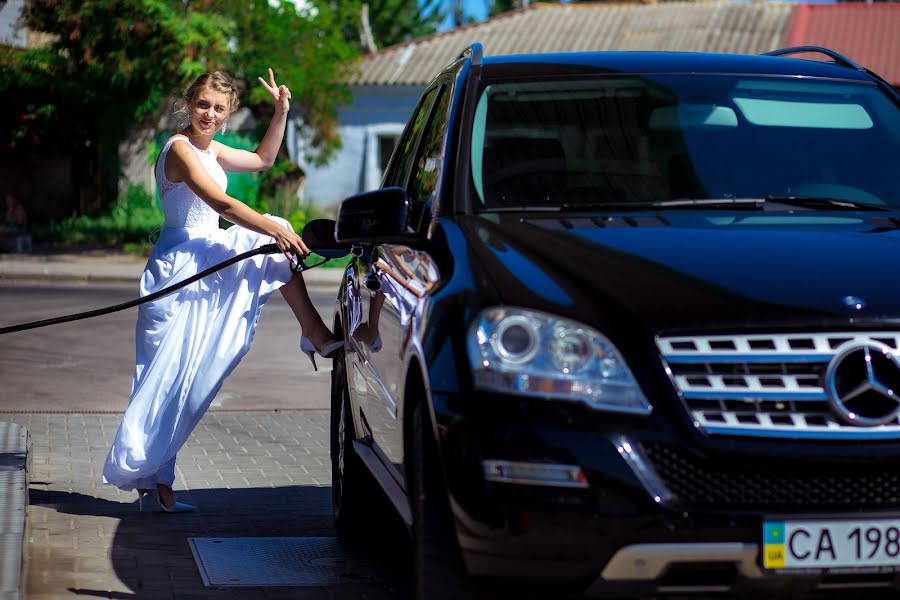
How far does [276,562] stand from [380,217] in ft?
5.88

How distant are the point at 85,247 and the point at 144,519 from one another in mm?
20901

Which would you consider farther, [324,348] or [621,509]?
[324,348]

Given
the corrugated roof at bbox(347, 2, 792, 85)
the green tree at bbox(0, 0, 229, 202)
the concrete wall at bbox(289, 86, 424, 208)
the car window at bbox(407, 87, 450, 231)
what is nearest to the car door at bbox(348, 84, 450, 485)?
the car window at bbox(407, 87, 450, 231)

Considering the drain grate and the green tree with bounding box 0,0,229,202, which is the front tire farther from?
the green tree with bounding box 0,0,229,202

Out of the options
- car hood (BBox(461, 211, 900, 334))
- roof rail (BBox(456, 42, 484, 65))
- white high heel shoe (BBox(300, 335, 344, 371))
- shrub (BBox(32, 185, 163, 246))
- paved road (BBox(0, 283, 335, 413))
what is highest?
roof rail (BBox(456, 42, 484, 65))

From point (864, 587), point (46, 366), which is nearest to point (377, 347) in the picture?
point (864, 587)

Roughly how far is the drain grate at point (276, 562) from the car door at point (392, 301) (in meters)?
0.58

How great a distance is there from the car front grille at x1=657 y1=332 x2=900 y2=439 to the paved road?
7.11 m

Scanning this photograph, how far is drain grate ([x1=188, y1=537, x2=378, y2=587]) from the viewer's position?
17.7 ft

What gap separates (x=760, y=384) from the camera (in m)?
3.42

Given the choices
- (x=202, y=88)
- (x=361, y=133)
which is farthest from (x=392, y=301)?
(x=361, y=133)

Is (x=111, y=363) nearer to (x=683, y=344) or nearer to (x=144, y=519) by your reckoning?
(x=144, y=519)

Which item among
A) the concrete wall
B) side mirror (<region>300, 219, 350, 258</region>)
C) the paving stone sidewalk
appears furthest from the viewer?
the concrete wall

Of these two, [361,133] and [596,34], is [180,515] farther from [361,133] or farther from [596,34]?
[596,34]
